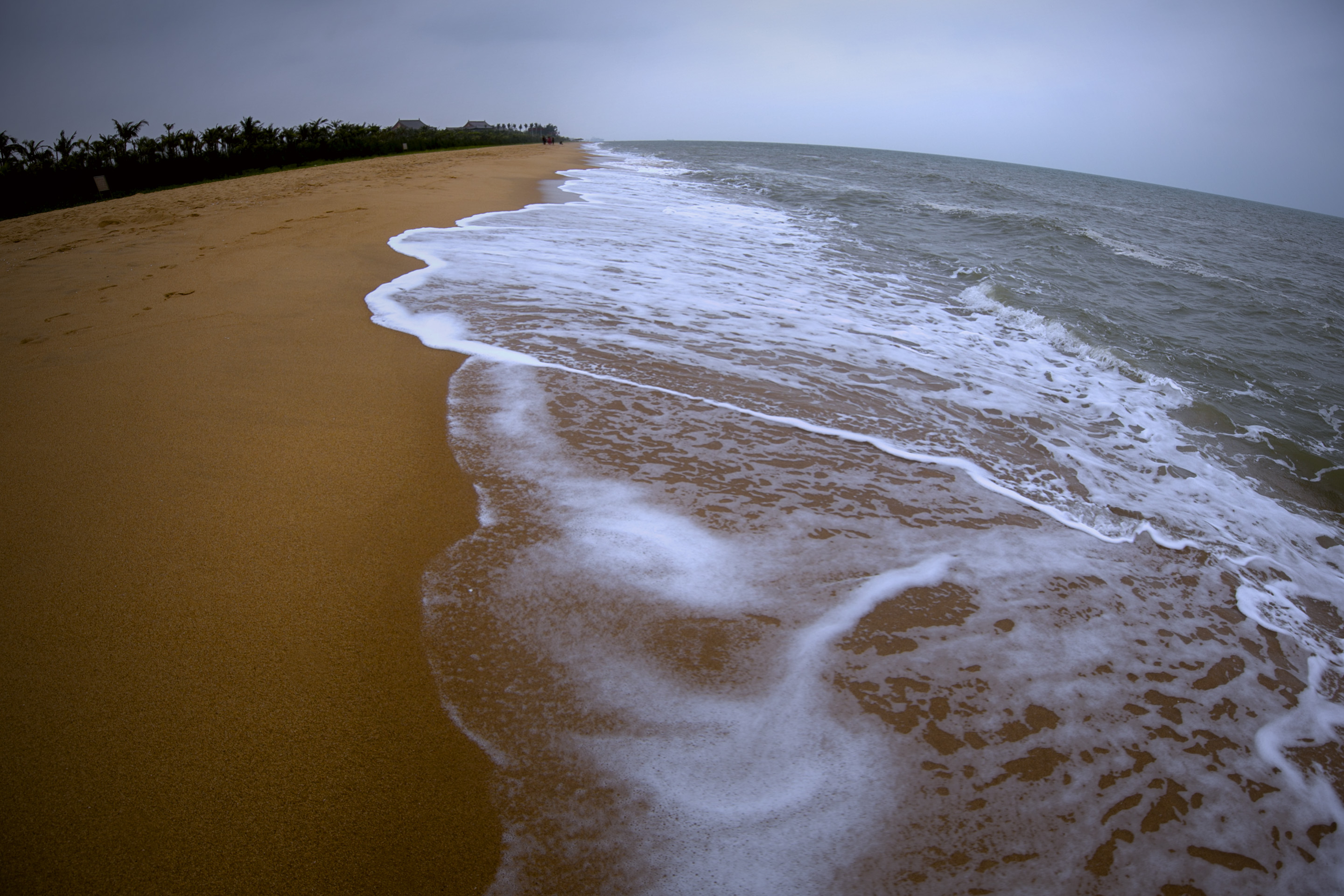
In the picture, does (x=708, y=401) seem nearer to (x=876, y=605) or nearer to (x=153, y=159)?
(x=876, y=605)

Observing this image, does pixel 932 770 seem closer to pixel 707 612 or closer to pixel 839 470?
pixel 707 612

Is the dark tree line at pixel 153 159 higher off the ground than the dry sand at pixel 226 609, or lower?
higher

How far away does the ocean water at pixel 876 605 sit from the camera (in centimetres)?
164

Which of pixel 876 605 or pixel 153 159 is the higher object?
pixel 153 159

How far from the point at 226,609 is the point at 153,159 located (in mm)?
26347

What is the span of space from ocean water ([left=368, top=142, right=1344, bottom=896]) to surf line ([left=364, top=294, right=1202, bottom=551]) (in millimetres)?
29

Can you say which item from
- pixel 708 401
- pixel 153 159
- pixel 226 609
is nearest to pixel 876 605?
pixel 708 401

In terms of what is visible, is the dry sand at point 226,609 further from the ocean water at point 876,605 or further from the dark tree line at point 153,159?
the dark tree line at point 153,159

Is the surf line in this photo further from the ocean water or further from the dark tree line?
the dark tree line

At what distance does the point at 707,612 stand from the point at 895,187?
27659mm

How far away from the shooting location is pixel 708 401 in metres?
3.82

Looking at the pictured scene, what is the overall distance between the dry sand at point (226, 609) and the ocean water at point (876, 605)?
199mm

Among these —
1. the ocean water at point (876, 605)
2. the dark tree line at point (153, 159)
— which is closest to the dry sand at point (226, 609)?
the ocean water at point (876, 605)

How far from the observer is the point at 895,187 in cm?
2486
